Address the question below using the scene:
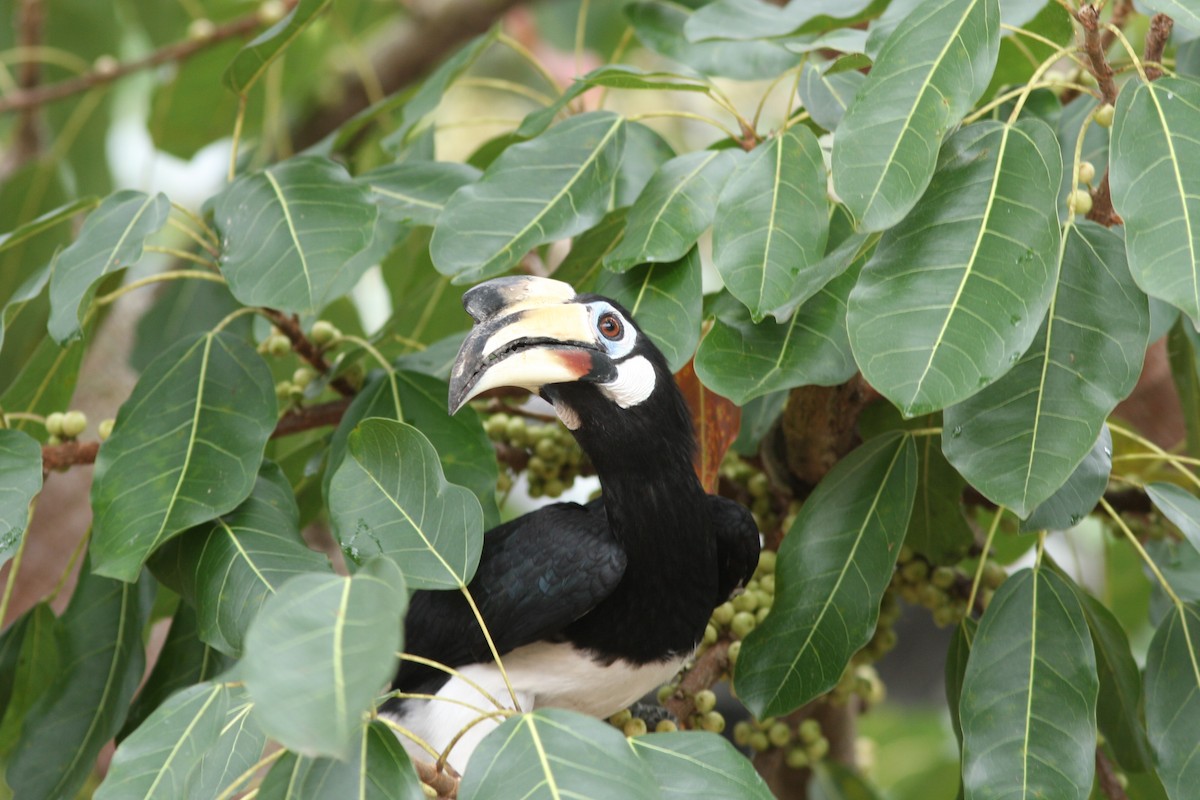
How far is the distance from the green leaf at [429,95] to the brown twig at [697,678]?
87 centimetres

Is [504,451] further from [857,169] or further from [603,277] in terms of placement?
[857,169]

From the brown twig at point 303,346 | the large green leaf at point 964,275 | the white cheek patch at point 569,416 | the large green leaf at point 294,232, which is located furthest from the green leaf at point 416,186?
the large green leaf at point 964,275

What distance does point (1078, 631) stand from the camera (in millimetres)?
1423

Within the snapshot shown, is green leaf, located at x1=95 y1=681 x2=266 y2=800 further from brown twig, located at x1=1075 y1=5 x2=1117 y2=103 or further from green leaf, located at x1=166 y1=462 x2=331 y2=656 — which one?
brown twig, located at x1=1075 y1=5 x2=1117 y2=103

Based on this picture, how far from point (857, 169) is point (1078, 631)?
58 cm

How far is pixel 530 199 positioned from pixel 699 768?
28.5 inches

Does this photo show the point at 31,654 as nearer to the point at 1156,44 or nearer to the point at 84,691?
the point at 84,691

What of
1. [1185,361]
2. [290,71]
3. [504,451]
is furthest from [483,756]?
[290,71]

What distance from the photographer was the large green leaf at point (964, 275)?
1.18m

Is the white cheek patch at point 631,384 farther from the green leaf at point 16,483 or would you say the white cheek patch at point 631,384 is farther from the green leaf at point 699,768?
the green leaf at point 16,483

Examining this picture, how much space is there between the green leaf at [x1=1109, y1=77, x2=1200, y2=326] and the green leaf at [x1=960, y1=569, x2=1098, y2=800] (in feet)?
1.32

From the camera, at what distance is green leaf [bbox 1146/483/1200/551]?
1.35 meters

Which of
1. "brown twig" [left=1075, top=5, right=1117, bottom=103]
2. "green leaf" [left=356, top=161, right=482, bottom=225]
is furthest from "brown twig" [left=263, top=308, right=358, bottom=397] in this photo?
"brown twig" [left=1075, top=5, right=1117, bottom=103]

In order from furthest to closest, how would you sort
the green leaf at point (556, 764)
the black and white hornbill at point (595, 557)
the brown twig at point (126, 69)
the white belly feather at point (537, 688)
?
the brown twig at point (126, 69)
the white belly feather at point (537, 688)
the black and white hornbill at point (595, 557)
the green leaf at point (556, 764)
